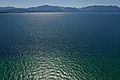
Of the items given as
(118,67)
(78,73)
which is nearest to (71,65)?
(78,73)

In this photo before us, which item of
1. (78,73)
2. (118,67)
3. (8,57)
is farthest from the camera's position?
(8,57)

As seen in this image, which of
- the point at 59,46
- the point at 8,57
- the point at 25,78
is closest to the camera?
the point at 25,78

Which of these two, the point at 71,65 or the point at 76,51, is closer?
the point at 71,65

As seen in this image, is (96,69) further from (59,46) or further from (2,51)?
(2,51)

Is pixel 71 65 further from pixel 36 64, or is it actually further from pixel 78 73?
pixel 36 64

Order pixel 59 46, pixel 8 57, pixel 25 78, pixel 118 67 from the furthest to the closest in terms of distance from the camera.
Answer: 1. pixel 59 46
2. pixel 8 57
3. pixel 118 67
4. pixel 25 78

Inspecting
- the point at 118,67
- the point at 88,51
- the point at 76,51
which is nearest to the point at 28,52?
the point at 76,51

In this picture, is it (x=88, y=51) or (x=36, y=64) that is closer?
(x=36, y=64)

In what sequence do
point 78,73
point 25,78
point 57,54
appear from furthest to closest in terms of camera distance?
1. point 57,54
2. point 78,73
3. point 25,78
